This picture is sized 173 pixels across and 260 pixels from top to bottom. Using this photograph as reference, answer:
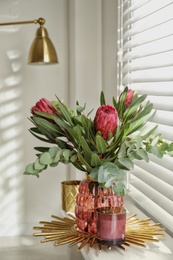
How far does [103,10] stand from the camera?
220cm

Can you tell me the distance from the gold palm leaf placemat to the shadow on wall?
1198 mm

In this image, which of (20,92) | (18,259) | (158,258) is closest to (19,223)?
(18,259)

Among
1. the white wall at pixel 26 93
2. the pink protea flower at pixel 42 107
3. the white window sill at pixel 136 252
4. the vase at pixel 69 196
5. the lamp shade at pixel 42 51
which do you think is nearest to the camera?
the white window sill at pixel 136 252

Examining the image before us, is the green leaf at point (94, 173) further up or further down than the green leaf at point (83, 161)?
further down

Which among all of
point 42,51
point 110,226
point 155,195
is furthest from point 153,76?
point 42,51

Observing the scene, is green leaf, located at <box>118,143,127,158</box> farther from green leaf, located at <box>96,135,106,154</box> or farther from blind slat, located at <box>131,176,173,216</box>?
blind slat, located at <box>131,176,173,216</box>

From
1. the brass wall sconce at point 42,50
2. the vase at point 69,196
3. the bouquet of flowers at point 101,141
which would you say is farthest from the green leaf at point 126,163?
the brass wall sconce at point 42,50

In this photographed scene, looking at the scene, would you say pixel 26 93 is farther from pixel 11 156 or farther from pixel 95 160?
pixel 95 160

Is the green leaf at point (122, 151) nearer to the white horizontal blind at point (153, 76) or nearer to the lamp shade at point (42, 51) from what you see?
the white horizontal blind at point (153, 76)

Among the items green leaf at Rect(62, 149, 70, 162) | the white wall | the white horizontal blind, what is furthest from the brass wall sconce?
green leaf at Rect(62, 149, 70, 162)

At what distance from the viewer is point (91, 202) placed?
3.96 feet

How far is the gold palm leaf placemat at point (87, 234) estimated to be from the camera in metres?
1.16

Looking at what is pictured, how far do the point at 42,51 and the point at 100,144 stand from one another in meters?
1.11

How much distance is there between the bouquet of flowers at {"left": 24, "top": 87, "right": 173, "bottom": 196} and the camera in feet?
3.66
